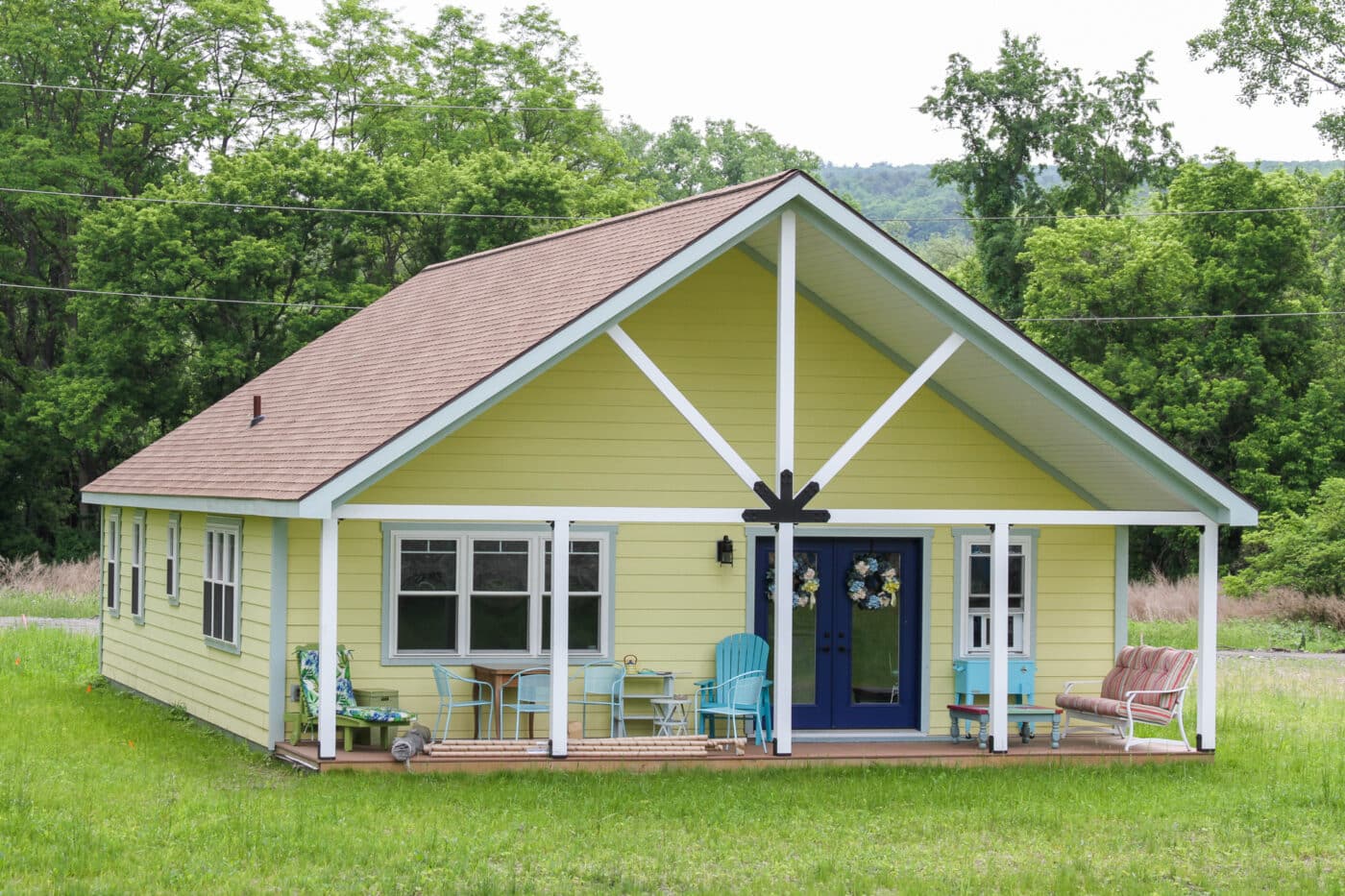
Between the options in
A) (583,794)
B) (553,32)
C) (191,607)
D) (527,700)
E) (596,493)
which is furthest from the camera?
(553,32)

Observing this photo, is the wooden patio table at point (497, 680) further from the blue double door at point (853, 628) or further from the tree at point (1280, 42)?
the tree at point (1280, 42)

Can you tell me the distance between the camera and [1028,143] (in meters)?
44.7

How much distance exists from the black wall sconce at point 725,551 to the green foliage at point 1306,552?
2054 cm

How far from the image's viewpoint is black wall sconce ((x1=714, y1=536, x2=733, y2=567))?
1597 cm

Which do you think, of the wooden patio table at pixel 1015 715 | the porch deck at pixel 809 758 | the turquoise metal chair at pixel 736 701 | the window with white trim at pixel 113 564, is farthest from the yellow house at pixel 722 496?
the window with white trim at pixel 113 564

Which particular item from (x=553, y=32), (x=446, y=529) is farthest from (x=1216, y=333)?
(x=446, y=529)

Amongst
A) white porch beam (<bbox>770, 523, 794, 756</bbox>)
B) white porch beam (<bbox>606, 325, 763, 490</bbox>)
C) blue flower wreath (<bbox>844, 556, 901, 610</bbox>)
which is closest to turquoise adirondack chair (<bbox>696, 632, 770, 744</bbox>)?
blue flower wreath (<bbox>844, 556, 901, 610</bbox>)

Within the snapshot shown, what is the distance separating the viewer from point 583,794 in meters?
12.6

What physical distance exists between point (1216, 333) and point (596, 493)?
2697 cm

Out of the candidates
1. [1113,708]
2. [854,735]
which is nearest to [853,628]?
[854,735]

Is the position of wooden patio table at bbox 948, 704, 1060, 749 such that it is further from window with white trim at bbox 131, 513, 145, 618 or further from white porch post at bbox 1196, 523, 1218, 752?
window with white trim at bbox 131, 513, 145, 618

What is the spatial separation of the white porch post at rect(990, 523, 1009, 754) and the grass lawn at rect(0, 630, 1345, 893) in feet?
1.73

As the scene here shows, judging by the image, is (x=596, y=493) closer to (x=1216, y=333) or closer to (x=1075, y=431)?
(x=1075, y=431)

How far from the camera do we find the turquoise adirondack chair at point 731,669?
614 inches
